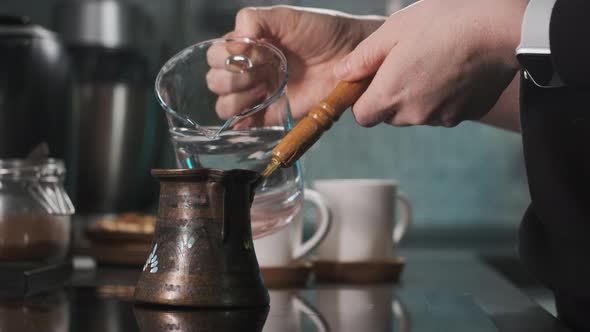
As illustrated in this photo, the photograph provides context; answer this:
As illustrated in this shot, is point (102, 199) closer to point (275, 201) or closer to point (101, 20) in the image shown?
point (101, 20)

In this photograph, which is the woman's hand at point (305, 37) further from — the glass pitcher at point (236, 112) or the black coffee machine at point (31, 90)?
the black coffee machine at point (31, 90)

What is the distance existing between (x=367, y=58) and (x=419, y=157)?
1.26 metres

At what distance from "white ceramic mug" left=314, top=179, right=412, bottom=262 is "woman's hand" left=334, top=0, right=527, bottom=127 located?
30 centimetres

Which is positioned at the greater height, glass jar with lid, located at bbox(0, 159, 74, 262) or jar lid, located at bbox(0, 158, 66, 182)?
jar lid, located at bbox(0, 158, 66, 182)

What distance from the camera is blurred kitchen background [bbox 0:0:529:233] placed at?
1948 millimetres

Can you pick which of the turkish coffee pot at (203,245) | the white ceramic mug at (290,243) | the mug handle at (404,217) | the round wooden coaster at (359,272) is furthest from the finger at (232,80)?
the mug handle at (404,217)

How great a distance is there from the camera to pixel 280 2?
1974 mm

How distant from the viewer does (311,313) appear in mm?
744

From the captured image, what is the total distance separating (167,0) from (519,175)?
0.91 metres

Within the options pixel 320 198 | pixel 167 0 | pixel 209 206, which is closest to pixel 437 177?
pixel 167 0

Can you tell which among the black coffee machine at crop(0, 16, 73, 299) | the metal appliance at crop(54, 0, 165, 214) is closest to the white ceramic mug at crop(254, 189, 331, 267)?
the black coffee machine at crop(0, 16, 73, 299)

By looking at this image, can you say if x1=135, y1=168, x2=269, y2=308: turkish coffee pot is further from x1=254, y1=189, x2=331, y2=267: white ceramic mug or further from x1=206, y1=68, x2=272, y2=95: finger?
x1=254, y1=189, x2=331, y2=267: white ceramic mug

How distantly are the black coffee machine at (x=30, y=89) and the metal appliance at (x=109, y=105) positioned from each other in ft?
1.30

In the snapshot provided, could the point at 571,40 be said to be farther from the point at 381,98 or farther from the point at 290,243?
the point at 290,243
